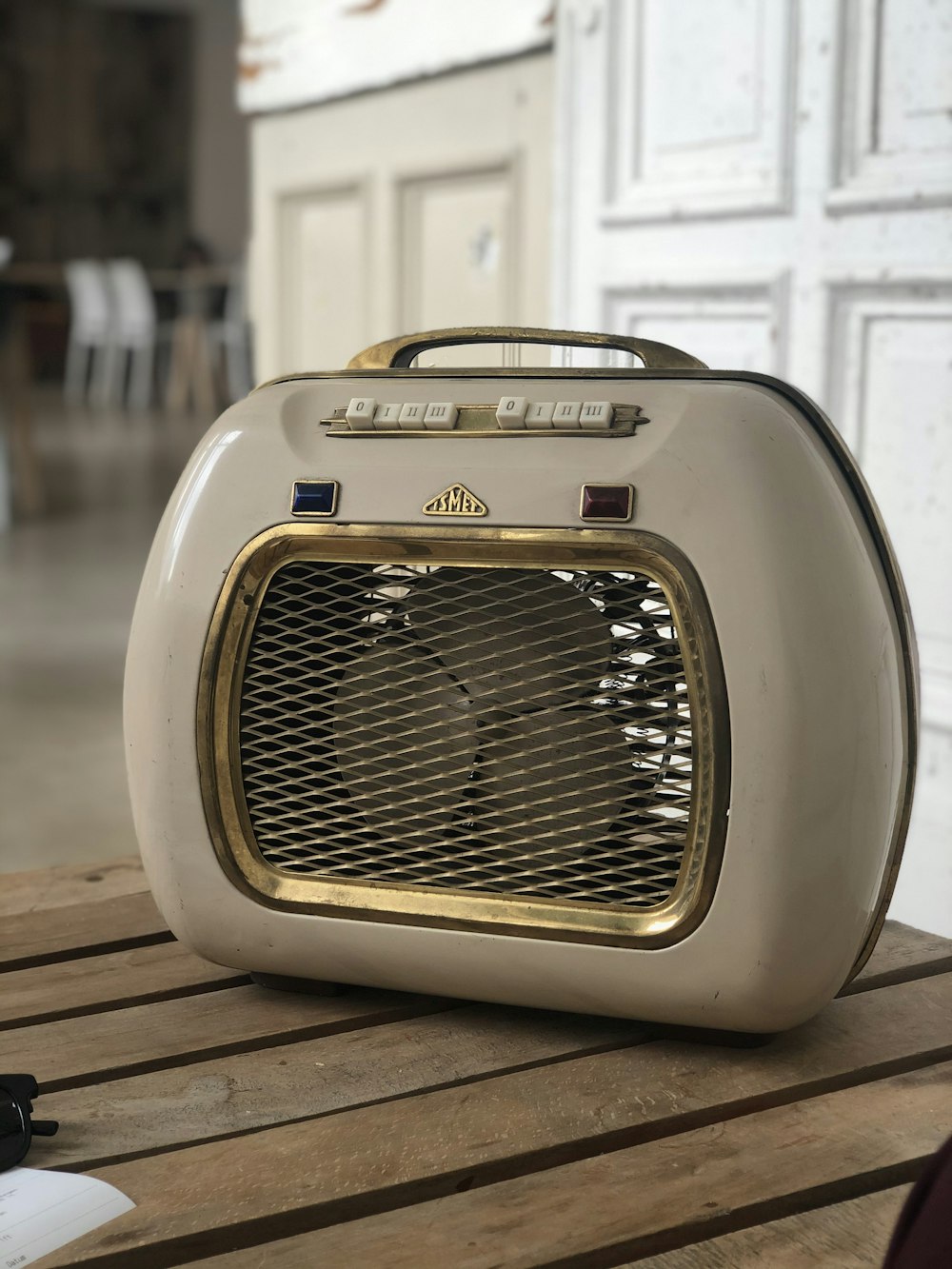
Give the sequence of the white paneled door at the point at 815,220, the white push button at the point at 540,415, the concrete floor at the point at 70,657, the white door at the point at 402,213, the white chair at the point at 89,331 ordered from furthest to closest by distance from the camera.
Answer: the white chair at the point at 89,331 → the white door at the point at 402,213 → the concrete floor at the point at 70,657 → the white paneled door at the point at 815,220 → the white push button at the point at 540,415

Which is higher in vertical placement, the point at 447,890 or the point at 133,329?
the point at 133,329

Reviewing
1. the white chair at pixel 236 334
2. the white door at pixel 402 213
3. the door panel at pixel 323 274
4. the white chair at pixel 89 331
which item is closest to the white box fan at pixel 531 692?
the white door at pixel 402 213

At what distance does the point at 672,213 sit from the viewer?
1893 mm

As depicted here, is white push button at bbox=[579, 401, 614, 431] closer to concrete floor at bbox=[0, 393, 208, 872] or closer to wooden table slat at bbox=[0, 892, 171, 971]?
wooden table slat at bbox=[0, 892, 171, 971]

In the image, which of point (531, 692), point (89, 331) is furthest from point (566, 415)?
point (89, 331)

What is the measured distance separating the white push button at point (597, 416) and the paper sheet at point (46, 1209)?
32 centimetres

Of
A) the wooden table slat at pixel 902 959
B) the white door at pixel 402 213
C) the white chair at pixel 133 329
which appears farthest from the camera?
the white chair at pixel 133 329

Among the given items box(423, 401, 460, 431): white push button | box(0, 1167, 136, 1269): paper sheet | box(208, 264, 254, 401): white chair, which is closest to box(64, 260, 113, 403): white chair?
box(208, 264, 254, 401): white chair

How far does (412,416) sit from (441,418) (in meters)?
0.01

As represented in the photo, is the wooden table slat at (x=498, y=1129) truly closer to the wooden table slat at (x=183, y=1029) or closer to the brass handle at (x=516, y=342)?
the wooden table slat at (x=183, y=1029)

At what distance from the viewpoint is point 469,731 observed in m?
0.59

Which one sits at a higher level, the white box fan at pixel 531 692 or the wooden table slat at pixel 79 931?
the white box fan at pixel 531 692

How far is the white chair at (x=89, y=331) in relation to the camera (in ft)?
30.5

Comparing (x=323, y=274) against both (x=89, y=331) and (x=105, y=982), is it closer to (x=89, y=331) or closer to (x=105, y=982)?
(x=105, y=982)
